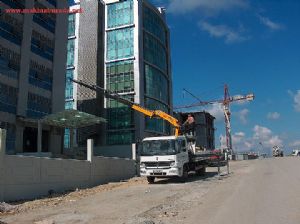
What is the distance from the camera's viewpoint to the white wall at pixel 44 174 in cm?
1639

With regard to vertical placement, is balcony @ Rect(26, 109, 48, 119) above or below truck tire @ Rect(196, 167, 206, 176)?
above

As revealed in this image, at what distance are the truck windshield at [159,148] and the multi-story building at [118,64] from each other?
34335 millimetres

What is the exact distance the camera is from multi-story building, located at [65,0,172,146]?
5988cm

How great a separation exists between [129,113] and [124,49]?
10.2 m

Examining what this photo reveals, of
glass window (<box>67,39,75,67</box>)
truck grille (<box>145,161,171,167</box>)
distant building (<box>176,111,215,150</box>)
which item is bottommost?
truck grille (<box>145,161,171,167</box>)

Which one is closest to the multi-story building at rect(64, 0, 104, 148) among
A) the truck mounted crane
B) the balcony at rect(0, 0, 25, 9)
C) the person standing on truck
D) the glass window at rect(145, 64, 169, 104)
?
the glass window at rect(145, 64, 169, 104)

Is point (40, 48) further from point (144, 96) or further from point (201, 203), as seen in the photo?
point (201, 203)

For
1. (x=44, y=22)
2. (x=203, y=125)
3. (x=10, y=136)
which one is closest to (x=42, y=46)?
(x=44, y=22)

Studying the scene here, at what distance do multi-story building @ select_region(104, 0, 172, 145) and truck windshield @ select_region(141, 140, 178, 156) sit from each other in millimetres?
34401

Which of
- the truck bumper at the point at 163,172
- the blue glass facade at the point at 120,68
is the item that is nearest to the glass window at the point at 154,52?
the blue glass facade at the point at 120,68

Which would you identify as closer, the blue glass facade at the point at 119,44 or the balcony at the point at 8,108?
the balcony at the point at 8,108

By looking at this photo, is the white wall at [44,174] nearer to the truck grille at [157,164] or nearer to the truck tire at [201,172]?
the truck grille at [157,164]

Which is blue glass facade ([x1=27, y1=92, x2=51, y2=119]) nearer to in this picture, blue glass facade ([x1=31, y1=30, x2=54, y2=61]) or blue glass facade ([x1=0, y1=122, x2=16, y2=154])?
blue glass facade ([x1=0, y1=122, x2=16, y2=154])

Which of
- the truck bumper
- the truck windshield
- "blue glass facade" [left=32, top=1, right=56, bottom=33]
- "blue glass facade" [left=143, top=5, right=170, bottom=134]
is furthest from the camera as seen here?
"blue glass facade" [left=143, top=5, right=170, bottom=134]
